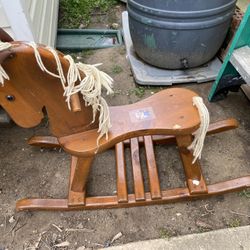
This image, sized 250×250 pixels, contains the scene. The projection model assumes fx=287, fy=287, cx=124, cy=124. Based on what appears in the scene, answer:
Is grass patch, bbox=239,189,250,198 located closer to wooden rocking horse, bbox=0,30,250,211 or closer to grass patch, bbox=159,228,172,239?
wooden rocking horse, bbox=0,30,250,211

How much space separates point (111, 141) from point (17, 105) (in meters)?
0.37

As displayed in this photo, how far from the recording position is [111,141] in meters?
1.12

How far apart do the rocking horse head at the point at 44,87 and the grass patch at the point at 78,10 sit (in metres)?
1.73

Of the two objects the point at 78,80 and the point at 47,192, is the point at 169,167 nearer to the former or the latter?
the point at 47,192

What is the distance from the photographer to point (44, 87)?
0.95 metres

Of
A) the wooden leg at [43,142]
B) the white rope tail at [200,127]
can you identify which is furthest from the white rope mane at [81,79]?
the wooden leg at [43,142]

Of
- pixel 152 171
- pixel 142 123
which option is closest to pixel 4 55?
pixel 142 123

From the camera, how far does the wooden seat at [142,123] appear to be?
112 centimetres

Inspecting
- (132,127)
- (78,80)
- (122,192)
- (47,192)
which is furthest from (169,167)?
(78,80)

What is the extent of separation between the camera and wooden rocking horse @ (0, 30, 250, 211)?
0.91 m

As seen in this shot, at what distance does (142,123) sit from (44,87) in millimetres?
408

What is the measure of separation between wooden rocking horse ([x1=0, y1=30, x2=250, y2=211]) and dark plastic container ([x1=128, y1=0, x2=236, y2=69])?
1.86 feet

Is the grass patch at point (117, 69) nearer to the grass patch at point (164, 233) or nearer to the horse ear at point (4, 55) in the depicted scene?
the grass patch at point (164, 233)

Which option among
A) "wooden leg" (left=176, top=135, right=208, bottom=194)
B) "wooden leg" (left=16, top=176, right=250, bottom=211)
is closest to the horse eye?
"wooden leg" (left=16, top=176, right=250, bottom=211)
